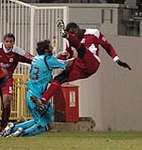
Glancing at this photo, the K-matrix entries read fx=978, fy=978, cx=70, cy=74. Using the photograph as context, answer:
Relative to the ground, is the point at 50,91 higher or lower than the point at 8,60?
lower

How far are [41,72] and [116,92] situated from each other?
7.57 m

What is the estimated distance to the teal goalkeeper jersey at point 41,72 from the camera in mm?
16875

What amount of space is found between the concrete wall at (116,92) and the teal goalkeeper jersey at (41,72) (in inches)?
253

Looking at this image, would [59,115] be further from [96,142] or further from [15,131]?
[96,142]

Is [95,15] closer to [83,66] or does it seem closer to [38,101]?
[83,66]

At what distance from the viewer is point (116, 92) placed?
24.3 meters

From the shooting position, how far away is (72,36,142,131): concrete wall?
23.6m

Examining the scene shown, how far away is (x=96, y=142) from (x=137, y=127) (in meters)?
9.82

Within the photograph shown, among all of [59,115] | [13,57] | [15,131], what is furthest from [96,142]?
[59,115]

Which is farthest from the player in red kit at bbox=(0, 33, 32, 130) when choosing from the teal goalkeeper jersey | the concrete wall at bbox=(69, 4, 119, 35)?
the concrete wall at bbox=(69, 4, 119, 35)

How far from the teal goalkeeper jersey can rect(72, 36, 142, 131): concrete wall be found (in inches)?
253

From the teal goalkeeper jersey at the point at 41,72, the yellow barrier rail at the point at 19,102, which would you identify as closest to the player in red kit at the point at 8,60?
the teal goalkeeper jersey at the point at 41,72

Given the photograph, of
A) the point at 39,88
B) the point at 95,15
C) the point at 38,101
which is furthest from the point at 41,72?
the point at 95,15

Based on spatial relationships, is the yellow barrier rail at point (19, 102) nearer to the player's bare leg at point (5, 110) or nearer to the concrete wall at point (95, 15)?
the player's bare leg at point (5, 110)
